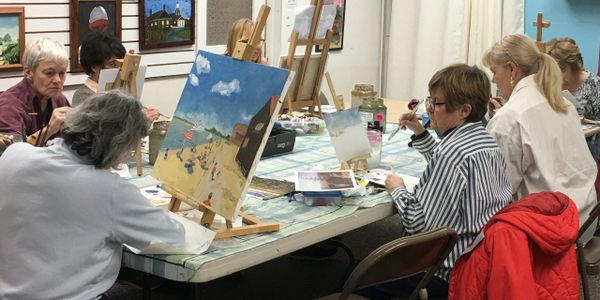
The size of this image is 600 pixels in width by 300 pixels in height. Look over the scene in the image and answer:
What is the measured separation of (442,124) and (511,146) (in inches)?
18.4

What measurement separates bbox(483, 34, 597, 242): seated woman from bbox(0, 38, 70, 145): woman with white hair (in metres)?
1.75

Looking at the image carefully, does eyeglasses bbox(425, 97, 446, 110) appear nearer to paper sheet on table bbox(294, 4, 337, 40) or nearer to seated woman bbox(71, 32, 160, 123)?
seated woman bbox(71, 32, 160, 123)

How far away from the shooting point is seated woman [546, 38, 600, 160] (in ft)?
14.1

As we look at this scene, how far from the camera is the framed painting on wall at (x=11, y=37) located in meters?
3.96

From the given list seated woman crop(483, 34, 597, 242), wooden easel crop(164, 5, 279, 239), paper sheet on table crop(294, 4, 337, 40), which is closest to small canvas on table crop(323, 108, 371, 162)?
seated woman crop(483, 34, 597, 242)

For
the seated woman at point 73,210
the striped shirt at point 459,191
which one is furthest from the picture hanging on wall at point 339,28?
the seated woman at point 73,210

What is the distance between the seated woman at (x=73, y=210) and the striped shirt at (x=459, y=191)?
92 cm

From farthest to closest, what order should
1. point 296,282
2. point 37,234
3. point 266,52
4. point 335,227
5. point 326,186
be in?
point 266,52 → point 296,282 → point 326,186 → point 335,227 → point 37,234

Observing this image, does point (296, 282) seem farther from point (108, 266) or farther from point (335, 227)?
point (108, 266)

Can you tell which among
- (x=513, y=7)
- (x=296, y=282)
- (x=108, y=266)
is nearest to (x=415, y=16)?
(x=513, y=7)

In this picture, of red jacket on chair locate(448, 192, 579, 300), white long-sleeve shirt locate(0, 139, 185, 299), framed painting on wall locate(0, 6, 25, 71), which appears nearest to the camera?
white long-sleeve shirt locate(0, 139, 185, 299)

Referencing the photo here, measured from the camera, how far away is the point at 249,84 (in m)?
2.32

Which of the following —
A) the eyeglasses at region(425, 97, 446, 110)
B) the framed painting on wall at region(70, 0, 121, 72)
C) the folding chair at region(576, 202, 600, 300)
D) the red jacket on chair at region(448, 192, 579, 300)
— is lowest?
the folding chair at region(576, 202, 600, 300)

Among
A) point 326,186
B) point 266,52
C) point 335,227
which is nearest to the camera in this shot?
point 335,227
